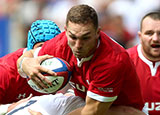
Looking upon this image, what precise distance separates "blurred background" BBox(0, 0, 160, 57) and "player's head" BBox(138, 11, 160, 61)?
1674 millimetres

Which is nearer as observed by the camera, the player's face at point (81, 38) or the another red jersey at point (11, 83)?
the player's face at point (81, 38)

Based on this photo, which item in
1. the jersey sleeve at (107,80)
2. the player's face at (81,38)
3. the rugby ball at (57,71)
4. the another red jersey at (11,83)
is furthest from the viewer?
the another red jersey at (11,83)

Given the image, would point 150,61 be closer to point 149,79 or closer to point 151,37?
point 149,79

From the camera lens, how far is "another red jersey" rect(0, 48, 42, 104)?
14.5 feet

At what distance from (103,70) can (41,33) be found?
1325mm

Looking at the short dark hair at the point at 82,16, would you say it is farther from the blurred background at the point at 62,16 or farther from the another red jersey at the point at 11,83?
the blurred background at the point at 62,16

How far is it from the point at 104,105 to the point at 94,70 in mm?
336

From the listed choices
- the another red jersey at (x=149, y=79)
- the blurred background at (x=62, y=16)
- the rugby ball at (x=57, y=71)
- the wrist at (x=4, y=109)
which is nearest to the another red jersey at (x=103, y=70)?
the rugby ball at (x=57, y=71)

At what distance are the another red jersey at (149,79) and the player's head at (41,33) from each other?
119cm

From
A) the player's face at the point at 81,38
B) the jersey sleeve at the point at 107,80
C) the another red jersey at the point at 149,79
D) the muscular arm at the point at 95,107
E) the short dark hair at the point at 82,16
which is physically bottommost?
the another red jersey at the point at 149,79

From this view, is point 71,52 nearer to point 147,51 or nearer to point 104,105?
point 104,105

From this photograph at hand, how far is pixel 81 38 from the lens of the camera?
328 centimetres

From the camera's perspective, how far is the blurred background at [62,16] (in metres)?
6.79

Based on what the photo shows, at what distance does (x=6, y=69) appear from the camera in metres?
4.44
